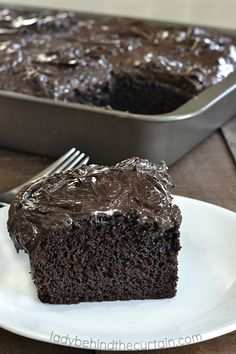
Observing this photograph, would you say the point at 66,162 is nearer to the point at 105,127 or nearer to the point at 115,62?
the point at 105,127

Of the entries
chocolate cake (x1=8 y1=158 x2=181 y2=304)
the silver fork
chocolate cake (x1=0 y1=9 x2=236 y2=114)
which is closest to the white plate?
chocolate cake (x1=8 y1=158 x2=181 y2=304)

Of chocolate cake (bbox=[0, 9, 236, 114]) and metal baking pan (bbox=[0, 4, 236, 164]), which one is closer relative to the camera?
metal baking pan (bbox=[0, 4, 236, 164])

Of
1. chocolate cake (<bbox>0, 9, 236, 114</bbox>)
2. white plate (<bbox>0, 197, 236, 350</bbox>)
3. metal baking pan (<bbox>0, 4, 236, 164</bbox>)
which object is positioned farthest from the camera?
chocolate cake (<bbox>0, 9, 236, 114</bbox>)

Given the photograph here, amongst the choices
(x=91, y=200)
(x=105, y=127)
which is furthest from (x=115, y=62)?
(x=91, y=200)

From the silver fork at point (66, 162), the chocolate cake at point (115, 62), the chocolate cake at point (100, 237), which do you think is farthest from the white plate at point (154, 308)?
the chocolate cake at point (115, 62)

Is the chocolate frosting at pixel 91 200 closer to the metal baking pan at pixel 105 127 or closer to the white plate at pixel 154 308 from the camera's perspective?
the white plate at pixel 154 308

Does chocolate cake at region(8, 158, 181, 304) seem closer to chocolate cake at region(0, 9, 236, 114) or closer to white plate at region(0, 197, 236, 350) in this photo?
white plate at region(0, 197, 236, 350)

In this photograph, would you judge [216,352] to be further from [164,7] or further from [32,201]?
[164,7]

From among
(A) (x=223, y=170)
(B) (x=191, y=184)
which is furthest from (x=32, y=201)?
(A) (x=223, y=170)
